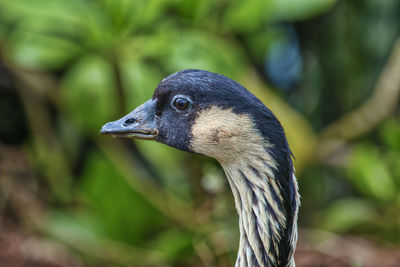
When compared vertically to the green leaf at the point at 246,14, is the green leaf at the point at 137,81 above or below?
below

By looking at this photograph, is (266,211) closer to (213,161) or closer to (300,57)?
(213,161)

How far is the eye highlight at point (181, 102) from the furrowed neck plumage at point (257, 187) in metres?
0.07

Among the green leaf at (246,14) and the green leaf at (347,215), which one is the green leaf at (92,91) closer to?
the green leaf at (246,14)

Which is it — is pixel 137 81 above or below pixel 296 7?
below

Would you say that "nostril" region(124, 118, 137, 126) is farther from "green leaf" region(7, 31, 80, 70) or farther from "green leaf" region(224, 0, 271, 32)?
"green leaf" region(224, 0, 271, 32)

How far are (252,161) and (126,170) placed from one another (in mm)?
1875

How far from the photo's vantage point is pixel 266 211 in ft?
6.77

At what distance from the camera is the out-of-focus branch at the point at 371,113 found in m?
4.45

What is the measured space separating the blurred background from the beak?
3.96 feet

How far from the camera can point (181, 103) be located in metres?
2.18

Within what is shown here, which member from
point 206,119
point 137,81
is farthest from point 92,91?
point 206,119

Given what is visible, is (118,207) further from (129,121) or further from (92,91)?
(129,121)

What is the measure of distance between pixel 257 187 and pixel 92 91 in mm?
1865

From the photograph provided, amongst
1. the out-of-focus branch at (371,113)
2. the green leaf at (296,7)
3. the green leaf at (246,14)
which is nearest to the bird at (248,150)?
the green leaf at (246,14)
